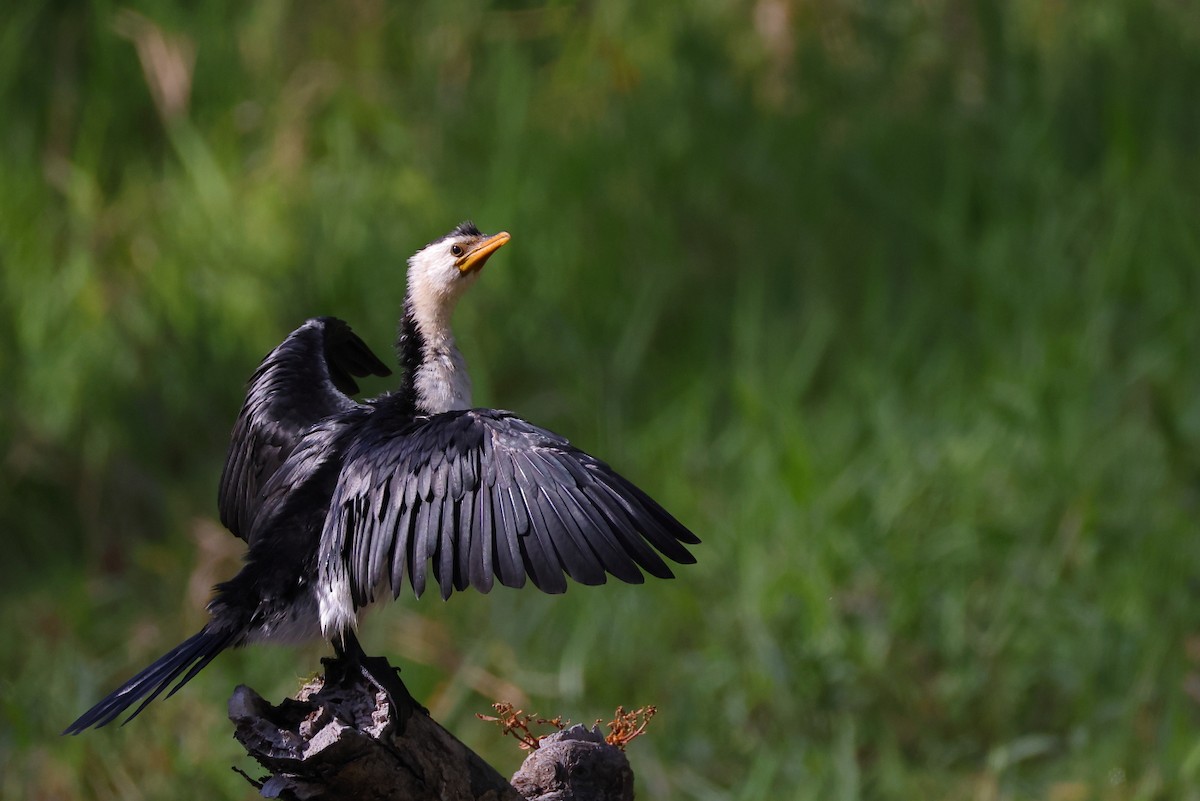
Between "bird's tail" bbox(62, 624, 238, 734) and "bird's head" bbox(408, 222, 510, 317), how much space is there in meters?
0.83

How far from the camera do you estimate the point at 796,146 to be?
22.9 feet

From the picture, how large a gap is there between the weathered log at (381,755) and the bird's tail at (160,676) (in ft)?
0.63

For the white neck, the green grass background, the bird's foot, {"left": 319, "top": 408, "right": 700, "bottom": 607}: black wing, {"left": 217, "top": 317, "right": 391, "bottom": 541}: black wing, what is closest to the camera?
{"left": 319, "top": 408, "right": 700, "bottom": 607}: black wing

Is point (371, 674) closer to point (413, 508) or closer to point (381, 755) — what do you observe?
point (381, 755)

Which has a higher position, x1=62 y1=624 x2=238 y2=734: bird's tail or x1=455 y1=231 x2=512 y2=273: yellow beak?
x1=455 y1=231 x2=512 y2=273: yellow beak

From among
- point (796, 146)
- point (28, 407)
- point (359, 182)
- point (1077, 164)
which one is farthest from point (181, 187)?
point (1077, 164)

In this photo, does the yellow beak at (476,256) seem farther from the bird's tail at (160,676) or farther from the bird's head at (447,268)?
the bird's tail at (160,676)

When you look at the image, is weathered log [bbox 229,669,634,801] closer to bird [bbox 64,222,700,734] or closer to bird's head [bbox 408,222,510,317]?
bird [bbox 64,222,700,734]

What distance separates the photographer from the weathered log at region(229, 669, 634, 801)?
8.91 ft

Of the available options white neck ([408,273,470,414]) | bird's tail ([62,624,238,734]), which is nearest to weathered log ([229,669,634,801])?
bird's tail ([62,624,238,734])

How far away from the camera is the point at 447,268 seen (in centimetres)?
349

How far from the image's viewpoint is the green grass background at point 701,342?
5008 mm

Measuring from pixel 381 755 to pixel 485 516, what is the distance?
0.44m

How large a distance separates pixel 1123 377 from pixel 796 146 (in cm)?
178
